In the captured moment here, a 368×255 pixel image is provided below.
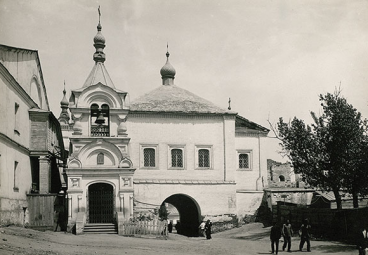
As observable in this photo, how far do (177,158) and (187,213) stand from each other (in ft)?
17.1

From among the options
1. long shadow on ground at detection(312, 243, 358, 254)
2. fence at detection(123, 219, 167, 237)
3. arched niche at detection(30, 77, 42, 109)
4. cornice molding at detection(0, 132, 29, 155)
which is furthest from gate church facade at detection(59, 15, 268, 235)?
long shadow on ground at detection(312, 243, 358, 254)

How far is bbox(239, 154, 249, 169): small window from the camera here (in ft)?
104

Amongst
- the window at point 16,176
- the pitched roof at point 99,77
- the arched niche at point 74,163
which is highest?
the pitched roof at point 99,77

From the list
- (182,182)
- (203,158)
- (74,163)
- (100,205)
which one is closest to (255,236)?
(182,182)

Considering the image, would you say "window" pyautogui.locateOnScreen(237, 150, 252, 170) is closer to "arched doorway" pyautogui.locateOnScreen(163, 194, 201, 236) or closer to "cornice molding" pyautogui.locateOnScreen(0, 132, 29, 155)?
"arched doorway" pyautogui.locateOnScreen(163, 194, 201, 236)

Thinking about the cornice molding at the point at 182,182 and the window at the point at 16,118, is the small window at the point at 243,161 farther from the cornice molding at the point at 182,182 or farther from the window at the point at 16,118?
the window at the point at 16,118

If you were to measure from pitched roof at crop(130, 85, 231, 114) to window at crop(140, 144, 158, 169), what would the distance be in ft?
7.50

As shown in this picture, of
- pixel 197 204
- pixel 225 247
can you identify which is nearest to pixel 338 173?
pixel 225 247

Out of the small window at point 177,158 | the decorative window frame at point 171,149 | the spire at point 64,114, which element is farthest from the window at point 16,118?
the spire at point 64,114

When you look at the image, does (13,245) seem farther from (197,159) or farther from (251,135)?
(251,135)

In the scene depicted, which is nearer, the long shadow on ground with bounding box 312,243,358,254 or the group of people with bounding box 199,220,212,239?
the long shadow on ground with bounding box 312,243,358,254

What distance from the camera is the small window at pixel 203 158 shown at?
100.0 ft

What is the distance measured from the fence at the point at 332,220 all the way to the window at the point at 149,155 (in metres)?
8.34

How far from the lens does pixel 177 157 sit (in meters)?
30.1
